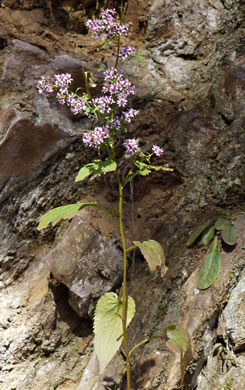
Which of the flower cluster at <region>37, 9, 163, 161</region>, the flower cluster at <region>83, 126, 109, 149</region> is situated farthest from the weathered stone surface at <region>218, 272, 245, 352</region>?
the flower cluster at <region>83, 126, 109, 149</region>

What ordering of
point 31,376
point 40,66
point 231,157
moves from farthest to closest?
1. point 40,66
2. point 231,157
3. point 31,376

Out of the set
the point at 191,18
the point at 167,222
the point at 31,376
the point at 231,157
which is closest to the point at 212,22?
the point at 191,18

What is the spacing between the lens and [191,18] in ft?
10.4

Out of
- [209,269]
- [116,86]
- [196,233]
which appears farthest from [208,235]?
[116,86]

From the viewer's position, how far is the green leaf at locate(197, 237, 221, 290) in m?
1.86

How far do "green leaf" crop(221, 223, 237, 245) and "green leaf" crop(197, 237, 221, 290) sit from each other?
8 cm

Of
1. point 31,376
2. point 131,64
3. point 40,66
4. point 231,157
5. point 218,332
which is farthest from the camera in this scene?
point 131,64

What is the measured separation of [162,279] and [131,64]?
1.93 m

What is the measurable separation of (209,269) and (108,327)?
64cm

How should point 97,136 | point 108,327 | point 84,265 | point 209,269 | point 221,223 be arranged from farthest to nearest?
point 84,265 → point 221,223 → point 209,269 → point 108,327 → point 97,136

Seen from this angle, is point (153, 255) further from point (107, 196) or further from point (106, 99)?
point (107, 196)

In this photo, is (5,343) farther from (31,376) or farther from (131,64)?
(131,64)

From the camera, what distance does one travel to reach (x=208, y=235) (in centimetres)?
207

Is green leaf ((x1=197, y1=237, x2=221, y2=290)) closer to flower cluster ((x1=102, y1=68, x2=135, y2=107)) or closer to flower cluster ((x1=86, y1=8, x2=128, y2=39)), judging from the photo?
flower cluster ((x1=102, y1=68, x2=135, y2=107))
